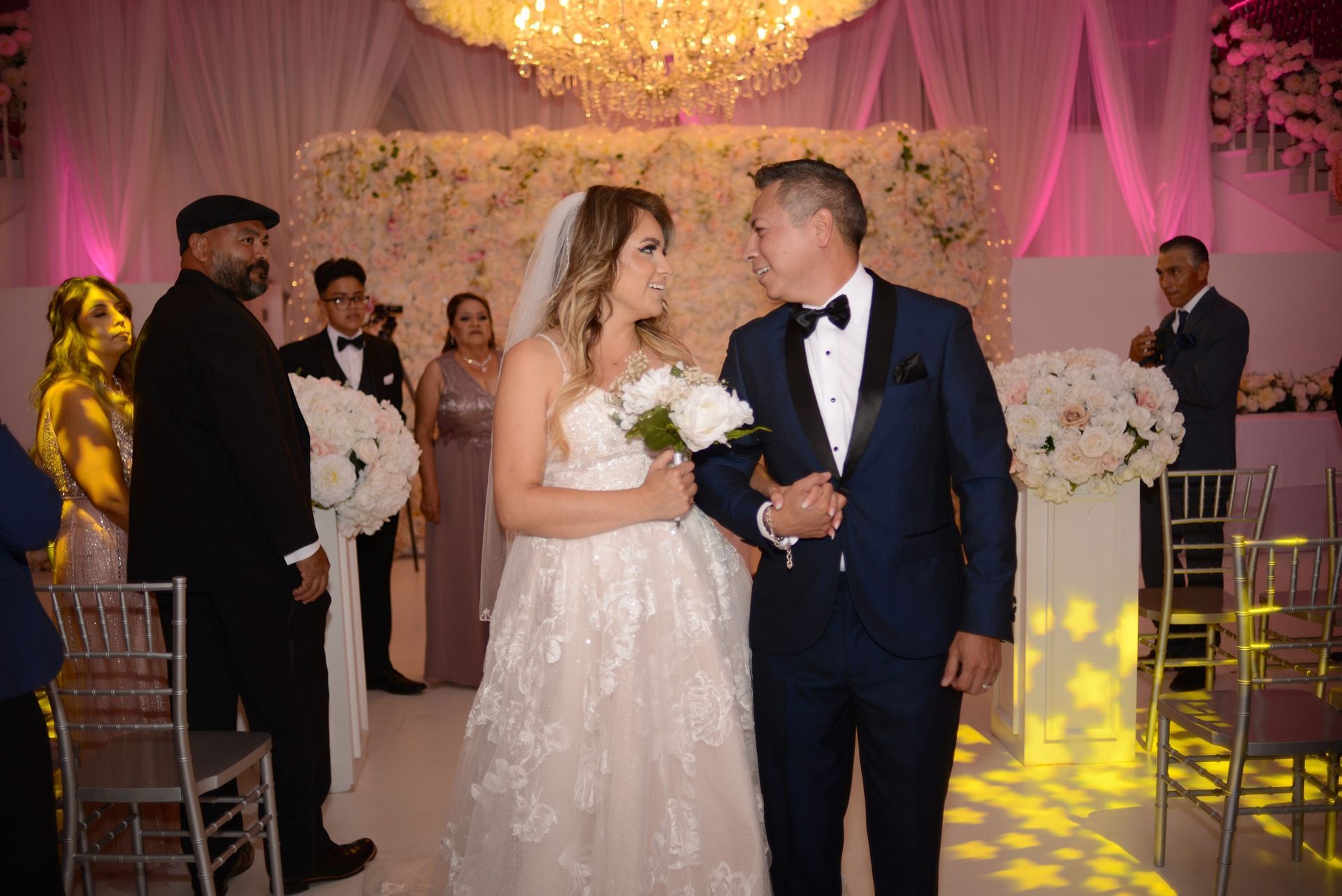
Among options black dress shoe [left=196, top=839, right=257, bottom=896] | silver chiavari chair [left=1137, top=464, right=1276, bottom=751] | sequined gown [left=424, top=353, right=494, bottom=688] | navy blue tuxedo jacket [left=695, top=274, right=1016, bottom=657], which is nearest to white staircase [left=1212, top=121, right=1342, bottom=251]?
silver chiavari chair [left=1137, top=464, right=1276, bottom=751]

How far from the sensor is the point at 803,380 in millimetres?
2512

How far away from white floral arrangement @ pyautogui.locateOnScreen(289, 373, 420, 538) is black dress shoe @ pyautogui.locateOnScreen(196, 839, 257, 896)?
1.29 meters

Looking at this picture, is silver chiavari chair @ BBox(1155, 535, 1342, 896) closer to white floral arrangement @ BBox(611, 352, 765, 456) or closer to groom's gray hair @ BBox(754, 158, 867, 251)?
groom's gray hair @ BBox(754, 158, 867, 251)

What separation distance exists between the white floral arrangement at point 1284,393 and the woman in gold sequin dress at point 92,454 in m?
8.72

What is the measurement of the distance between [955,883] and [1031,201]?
794 centimetres

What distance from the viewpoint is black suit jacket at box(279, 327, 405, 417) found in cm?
556

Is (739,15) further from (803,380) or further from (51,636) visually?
(51,636)

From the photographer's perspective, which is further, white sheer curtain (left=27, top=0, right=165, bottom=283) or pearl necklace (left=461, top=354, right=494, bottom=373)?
white sheer curtain (left=27, top=0, right=165, bottom=283)

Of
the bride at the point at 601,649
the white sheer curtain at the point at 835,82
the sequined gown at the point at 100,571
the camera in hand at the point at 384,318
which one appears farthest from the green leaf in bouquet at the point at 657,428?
the white sheer curtain at the point at 835,82

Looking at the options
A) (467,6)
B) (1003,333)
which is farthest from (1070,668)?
(467,6)

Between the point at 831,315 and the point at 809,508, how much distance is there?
0.47m

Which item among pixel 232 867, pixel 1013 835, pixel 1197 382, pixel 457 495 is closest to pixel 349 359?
pixel 457 495

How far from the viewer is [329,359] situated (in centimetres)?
559

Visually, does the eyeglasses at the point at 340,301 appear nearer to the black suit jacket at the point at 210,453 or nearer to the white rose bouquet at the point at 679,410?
the black suit jacket at the point at 210,453
